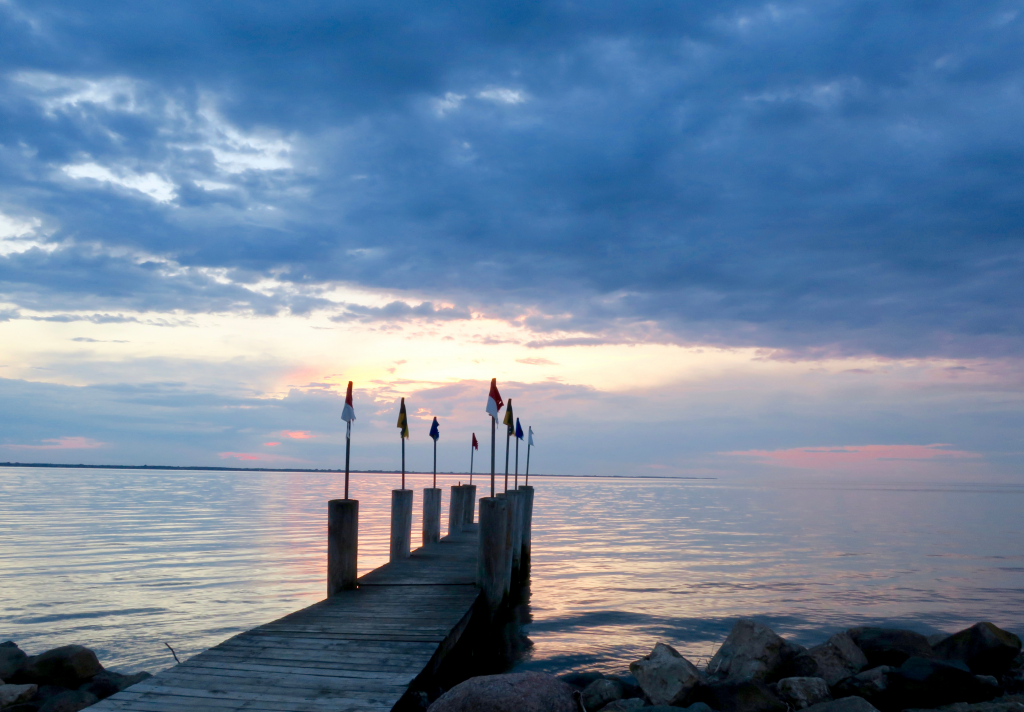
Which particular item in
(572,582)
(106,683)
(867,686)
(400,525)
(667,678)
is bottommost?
(572,582)

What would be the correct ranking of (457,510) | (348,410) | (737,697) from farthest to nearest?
1. (457,510)
2. (348,410)
3. (737,697)

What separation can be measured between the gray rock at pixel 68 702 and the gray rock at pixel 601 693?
6156 mm

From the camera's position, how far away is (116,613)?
52.0 feet

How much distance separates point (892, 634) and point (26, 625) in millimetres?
16590

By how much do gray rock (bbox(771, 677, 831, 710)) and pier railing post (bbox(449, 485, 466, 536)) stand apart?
15.4 m

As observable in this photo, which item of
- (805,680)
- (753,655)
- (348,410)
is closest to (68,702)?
(348,410)

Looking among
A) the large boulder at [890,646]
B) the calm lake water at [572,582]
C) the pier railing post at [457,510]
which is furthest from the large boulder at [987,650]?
the pier railing post at [457,510]

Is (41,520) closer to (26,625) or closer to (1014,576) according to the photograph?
(26,625)

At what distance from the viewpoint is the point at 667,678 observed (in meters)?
9.02

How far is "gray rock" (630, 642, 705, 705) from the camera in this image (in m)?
8.86

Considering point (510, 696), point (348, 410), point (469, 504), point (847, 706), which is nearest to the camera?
point (510, 696)

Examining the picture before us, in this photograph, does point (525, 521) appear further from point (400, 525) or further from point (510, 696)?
point (510, 696)

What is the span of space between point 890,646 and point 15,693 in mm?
12156

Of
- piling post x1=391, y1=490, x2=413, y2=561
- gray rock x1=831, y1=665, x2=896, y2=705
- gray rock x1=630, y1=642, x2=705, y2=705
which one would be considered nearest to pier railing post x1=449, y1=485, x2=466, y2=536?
piling post x1=391, y1=490, x2=413, y2=561
